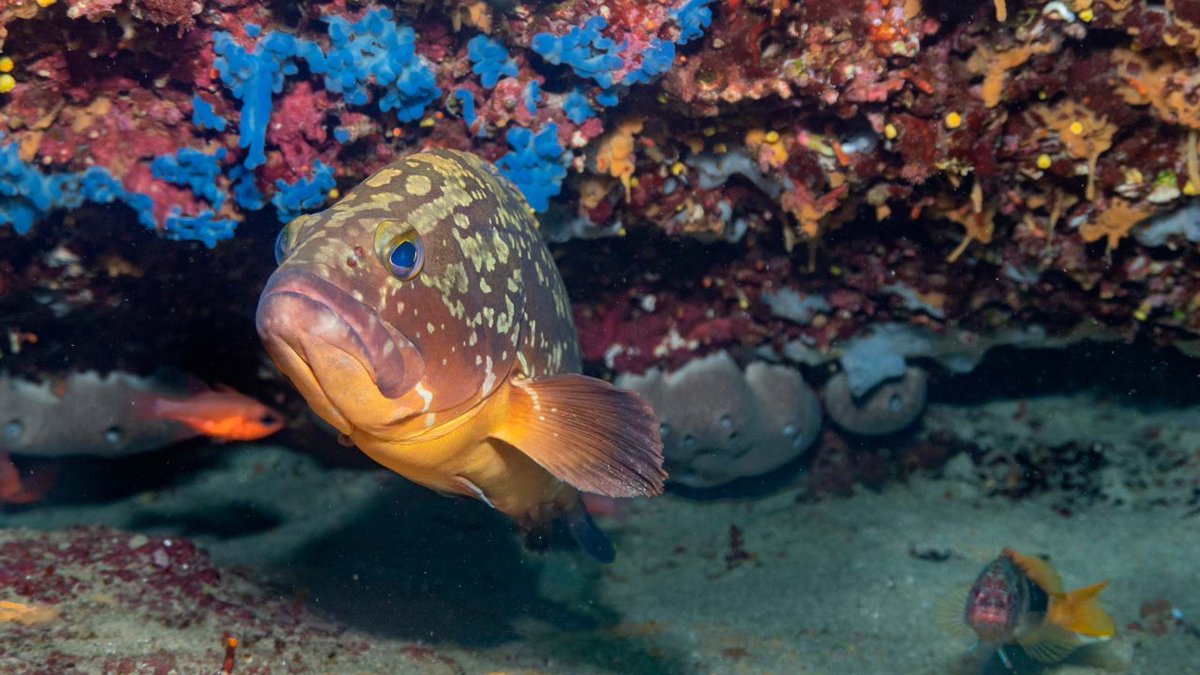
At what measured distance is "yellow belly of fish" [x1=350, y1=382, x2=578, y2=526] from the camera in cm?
261

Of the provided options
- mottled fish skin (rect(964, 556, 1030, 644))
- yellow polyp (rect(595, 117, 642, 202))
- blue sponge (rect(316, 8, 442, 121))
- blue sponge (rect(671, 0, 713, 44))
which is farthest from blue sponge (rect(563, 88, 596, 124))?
mottled fish skin (rect(964, 556, 1030, 644))

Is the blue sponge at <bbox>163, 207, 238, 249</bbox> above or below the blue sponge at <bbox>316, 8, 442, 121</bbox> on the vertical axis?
below

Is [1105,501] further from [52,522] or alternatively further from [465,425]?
[52,522]

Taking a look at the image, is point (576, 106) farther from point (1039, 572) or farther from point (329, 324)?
point (1039, 572)

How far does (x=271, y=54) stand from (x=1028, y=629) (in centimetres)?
553

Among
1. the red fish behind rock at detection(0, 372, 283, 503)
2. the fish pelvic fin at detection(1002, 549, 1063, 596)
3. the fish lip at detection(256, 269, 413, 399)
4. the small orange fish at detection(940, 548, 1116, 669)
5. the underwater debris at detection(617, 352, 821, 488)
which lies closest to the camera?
the fish lip at detection(256, 269, 413, 399)

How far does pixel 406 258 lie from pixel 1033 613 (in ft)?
14.7

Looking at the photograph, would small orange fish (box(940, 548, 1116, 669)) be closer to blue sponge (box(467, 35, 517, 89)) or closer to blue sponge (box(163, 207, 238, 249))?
blue sponge (box(467, 35, 517, 89))

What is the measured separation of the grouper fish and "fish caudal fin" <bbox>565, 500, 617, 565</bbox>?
0.64 meters

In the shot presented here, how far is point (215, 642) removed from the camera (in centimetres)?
349

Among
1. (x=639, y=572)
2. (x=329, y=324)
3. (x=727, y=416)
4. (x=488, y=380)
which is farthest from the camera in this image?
(x=727, y=416)

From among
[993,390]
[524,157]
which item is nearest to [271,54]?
[524,157]

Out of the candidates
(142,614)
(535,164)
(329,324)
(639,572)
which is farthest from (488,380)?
(639,572)

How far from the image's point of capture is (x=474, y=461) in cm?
300
